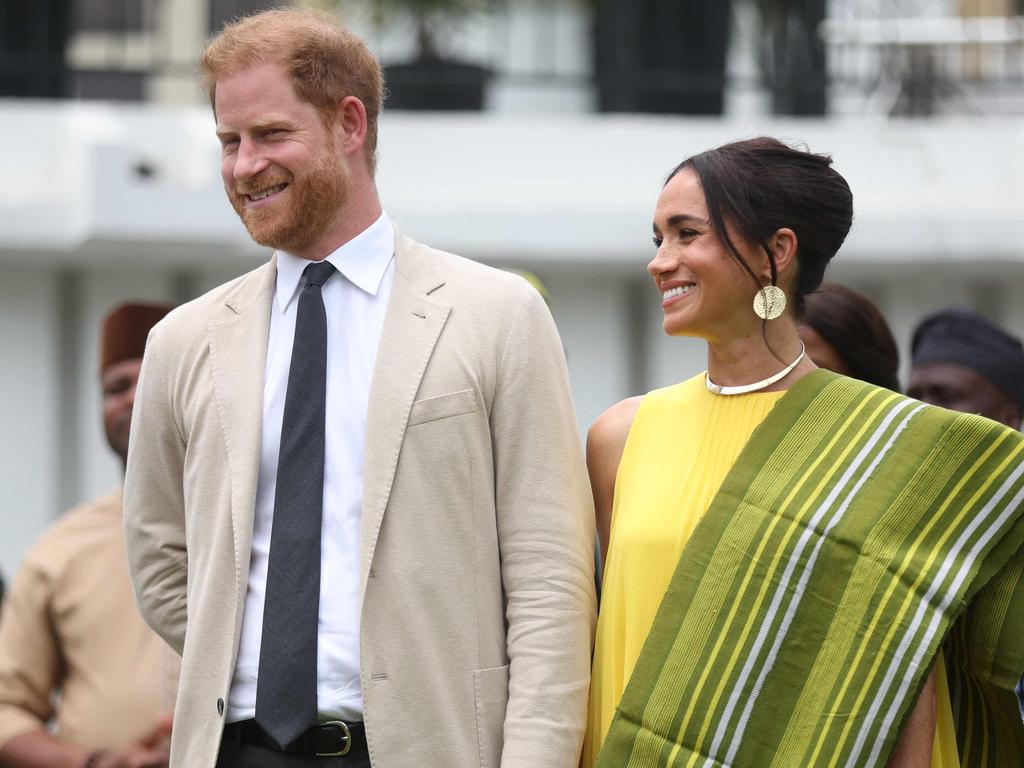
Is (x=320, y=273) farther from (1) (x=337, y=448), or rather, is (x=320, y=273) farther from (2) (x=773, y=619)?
(2) (x=773, y=619)

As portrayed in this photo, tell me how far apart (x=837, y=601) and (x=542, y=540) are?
20.4 inches

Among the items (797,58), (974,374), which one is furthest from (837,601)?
(797,58)

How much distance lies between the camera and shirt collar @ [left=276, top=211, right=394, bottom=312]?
3.25 m

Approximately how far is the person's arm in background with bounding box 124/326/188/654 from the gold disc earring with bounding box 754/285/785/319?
1089 mm

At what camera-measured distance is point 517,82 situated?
8391 mm

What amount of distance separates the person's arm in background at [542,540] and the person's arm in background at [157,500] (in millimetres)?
646

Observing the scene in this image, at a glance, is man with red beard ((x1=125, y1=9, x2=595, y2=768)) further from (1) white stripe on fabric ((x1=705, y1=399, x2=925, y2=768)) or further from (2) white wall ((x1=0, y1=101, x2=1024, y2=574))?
(2) white wall ((x1=0, y1=101, x2=1024, y2=574))

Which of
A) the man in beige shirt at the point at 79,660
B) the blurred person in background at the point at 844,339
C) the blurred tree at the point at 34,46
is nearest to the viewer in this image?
the blurred person in background at the point at 844,339

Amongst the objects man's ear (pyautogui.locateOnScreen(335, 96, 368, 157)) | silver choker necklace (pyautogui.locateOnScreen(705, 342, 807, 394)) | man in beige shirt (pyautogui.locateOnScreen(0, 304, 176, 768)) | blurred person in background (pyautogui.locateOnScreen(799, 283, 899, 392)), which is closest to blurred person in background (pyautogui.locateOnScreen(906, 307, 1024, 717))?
blurred person in background (pyautogui.locateOnScreen(799, 283, 899, 392))

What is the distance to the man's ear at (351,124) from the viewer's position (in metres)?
3.25

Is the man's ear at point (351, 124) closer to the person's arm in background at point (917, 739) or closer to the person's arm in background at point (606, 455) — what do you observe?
the person's arm in background at point (606, 455)

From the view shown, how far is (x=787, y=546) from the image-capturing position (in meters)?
3.08

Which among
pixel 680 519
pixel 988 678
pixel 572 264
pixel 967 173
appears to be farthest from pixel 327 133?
pixel 967 173

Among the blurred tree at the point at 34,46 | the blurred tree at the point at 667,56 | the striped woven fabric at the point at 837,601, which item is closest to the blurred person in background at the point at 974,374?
the striped woven fabric at the point at 837,601
